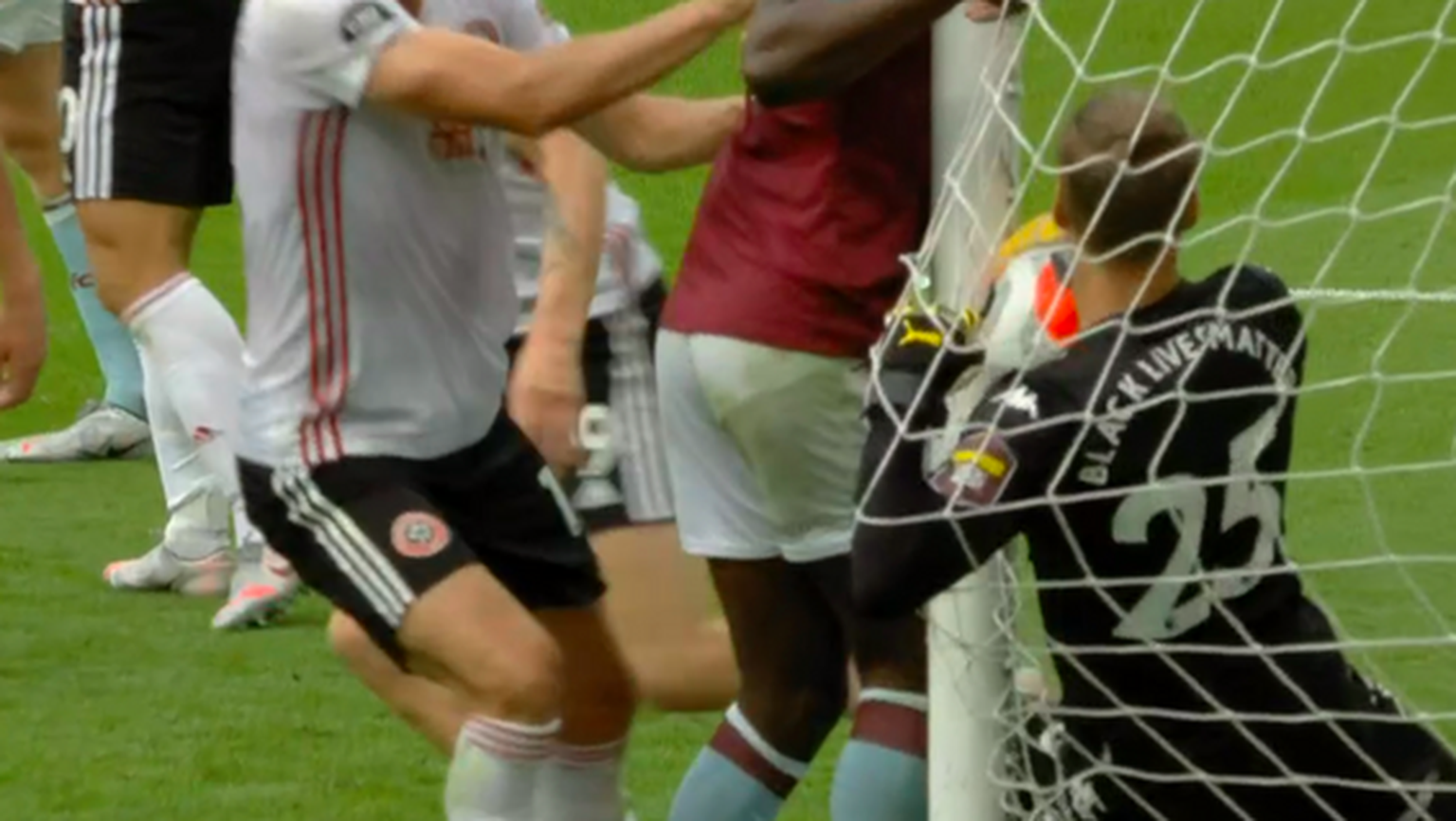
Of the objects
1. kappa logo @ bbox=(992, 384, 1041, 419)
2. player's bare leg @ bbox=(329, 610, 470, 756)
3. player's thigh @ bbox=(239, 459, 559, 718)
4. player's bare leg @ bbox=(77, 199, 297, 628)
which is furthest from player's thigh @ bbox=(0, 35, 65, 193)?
kappa logo @ bbox=(992, 384, 1041, 419)

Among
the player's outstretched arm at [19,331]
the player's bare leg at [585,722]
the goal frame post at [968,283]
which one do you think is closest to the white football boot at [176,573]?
the player's outstretched arm at [19,331]

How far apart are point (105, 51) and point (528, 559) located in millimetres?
2364

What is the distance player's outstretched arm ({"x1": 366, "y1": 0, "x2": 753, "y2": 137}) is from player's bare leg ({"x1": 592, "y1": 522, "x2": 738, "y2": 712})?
127 cm

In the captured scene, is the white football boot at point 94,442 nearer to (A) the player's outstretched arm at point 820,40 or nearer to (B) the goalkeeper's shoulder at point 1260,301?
(A) the player's outstretched arm at point 820,40

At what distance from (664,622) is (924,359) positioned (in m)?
1.82

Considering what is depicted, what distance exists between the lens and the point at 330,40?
439 centimetres

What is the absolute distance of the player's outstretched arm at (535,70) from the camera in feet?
14.3

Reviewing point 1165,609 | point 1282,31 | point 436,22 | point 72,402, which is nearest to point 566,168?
point 436,22

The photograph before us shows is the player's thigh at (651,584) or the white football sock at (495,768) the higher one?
the white football sock at (495,768)

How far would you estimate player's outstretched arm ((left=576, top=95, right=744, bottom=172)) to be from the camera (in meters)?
5.01

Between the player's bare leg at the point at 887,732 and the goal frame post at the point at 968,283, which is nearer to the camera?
the goal frame post at the point at 968,283

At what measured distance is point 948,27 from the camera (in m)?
4.00

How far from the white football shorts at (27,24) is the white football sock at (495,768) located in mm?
4546

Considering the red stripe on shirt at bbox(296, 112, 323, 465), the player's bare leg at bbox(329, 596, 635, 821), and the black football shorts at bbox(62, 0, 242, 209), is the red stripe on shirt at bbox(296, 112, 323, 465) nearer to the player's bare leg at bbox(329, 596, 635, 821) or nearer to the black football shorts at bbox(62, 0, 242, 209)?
the player's bare leg at bbox(329, 596, 635, 821)
